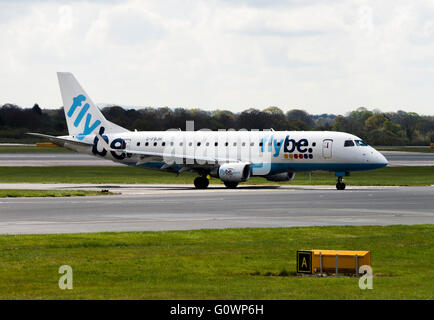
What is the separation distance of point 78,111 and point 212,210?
30192 millimetres

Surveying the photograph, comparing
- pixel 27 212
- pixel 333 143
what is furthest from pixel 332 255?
pixel 333 143

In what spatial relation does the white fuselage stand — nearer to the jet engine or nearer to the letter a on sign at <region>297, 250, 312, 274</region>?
the jet engine

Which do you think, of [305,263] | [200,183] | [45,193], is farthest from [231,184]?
[305,263]

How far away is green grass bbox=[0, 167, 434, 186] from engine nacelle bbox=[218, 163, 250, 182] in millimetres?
10111

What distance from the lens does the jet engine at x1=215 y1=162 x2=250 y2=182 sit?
61.3m

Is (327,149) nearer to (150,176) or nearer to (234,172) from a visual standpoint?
(234,172)

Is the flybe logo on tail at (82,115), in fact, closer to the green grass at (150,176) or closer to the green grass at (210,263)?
the green grass at (150,176)

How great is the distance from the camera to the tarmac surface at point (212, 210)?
3481cm

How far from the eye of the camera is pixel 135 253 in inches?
1014

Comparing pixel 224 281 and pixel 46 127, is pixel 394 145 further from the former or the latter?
pixel 224 281

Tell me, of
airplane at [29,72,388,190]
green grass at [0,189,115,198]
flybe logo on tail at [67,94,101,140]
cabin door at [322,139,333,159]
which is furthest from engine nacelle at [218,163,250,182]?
flybe logo on tail at [67,94,101,140]

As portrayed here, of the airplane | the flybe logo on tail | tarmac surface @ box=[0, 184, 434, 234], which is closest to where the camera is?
tarmac surface @ box=[0, 184, 434, 234]

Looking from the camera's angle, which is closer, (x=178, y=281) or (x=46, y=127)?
(x=178, y=281)
